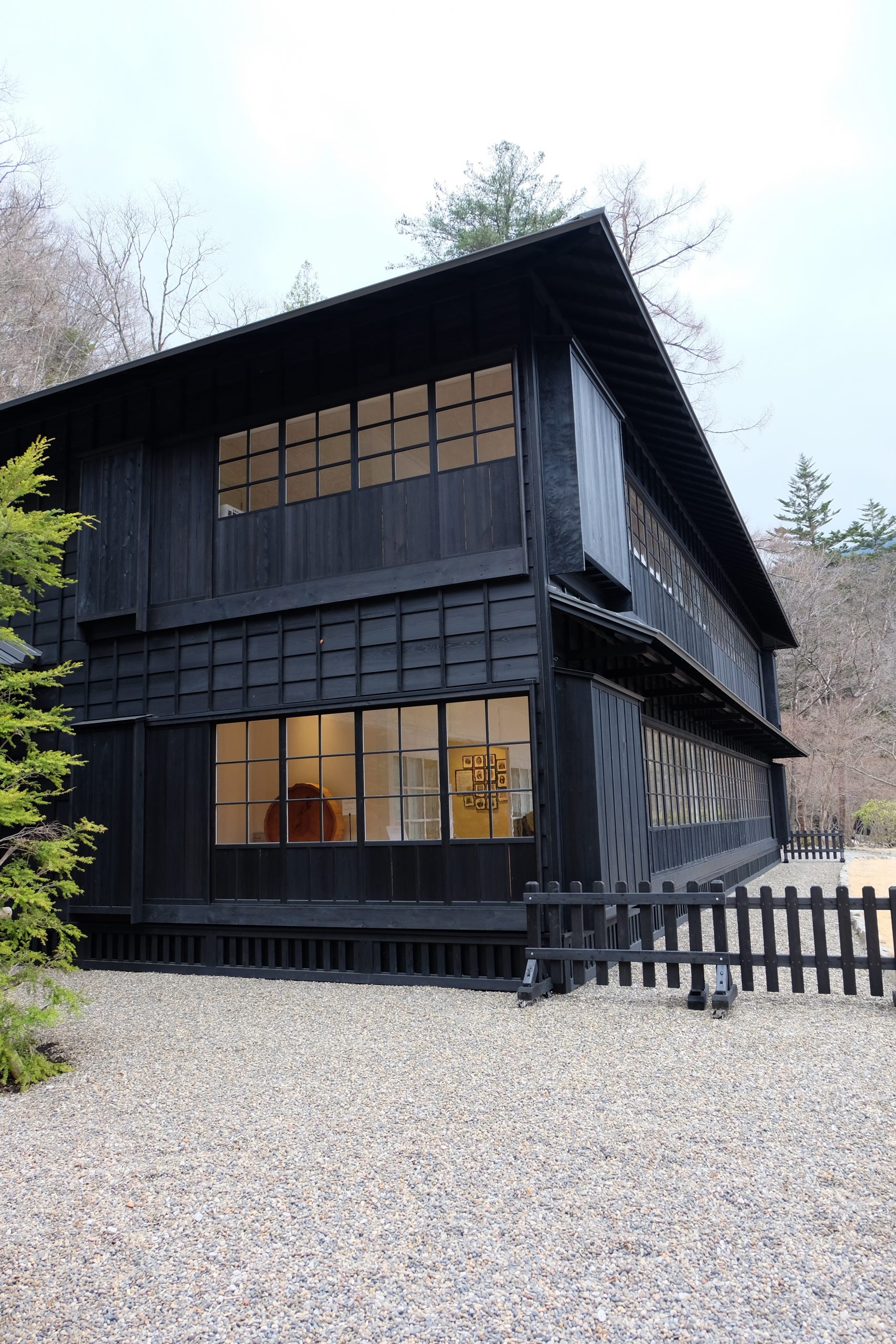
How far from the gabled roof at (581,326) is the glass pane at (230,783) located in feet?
14.1

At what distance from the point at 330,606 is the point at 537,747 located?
2618mm

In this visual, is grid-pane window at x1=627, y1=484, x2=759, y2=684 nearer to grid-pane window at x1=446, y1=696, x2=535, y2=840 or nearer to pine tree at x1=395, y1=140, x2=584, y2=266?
grid-pane window at x1=446, y1=696, x2=535, y2=840

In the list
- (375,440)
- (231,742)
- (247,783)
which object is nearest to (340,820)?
(247,783)

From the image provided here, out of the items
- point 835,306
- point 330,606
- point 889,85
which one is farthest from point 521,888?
point 835,306

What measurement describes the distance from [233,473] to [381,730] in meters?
3.48

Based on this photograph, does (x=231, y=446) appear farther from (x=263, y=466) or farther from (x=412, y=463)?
(x=412, y=463)

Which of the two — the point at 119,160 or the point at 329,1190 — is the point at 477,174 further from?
the point at 329,1190

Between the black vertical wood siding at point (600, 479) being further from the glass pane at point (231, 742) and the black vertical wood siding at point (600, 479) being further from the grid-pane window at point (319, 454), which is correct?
the glass pane at point (231, 742)

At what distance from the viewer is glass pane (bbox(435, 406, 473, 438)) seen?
341 inches

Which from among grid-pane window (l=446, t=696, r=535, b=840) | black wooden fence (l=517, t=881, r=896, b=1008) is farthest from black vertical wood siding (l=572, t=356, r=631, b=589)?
black wooden fence (l=517, t=881, r=896, b=1008)

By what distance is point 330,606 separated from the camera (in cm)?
902

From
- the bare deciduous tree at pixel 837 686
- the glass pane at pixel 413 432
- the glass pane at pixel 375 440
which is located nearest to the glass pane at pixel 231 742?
the glass pane at pixel 375 440

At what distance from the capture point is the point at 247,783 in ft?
30.6

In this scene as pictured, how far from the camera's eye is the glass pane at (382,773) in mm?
8516
